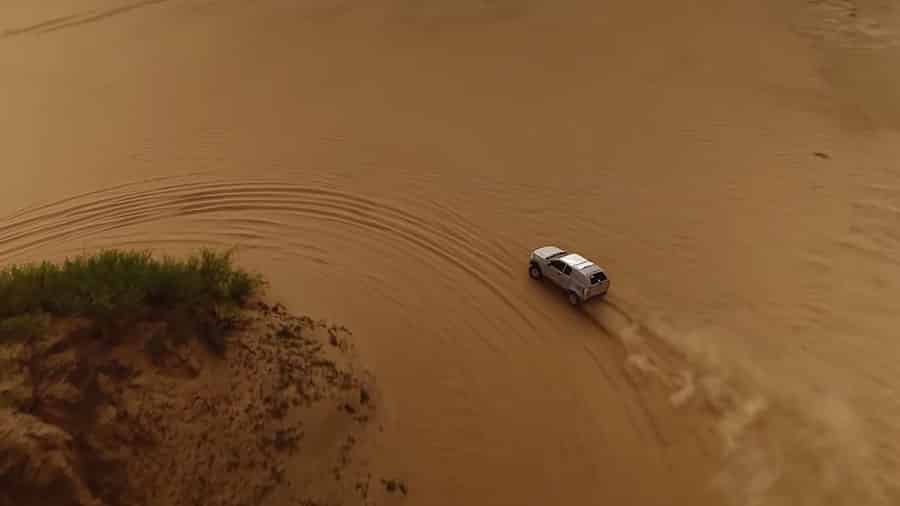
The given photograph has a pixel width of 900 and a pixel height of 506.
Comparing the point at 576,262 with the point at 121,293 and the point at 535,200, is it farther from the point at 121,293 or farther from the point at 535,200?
the point at 121,293

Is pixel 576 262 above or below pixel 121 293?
below

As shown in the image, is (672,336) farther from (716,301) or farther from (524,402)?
(524,402)

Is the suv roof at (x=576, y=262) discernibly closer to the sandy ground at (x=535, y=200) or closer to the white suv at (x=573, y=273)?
the white suv at (x=573, y=273)

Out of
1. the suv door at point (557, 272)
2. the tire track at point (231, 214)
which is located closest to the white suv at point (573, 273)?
the suv door at point (557, 272)

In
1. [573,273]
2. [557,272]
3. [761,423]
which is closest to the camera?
[761,423]

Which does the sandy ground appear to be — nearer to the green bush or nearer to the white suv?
the white suv

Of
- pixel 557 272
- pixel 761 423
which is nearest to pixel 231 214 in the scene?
pixel 557 272
